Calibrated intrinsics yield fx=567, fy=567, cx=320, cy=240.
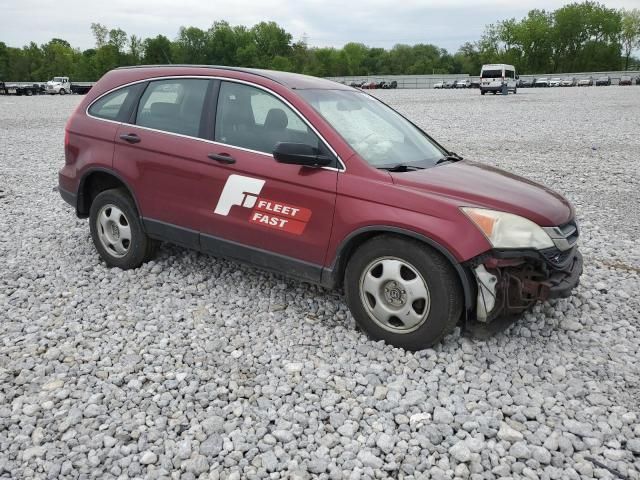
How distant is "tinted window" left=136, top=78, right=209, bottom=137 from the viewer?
4.65 m

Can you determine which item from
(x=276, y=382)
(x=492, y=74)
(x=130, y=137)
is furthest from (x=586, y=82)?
(x=276, y=382)

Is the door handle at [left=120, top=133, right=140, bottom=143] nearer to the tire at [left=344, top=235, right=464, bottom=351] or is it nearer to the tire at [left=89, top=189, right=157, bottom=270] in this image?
the tire at [left=89, top=189, right=157, bottom=270]

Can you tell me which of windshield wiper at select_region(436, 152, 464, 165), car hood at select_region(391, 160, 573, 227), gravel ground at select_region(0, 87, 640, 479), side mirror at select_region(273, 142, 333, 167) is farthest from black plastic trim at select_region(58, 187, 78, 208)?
windshield wiper at select_region(436, 152, 464, 165)

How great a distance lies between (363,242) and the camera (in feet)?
12.8

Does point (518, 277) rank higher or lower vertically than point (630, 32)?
lower

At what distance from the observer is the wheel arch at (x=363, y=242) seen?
3.54m

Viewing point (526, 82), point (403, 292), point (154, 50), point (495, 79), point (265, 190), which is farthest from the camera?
point (154, 50)

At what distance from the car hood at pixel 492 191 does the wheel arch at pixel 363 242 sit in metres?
0.31

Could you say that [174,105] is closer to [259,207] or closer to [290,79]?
[290,79]

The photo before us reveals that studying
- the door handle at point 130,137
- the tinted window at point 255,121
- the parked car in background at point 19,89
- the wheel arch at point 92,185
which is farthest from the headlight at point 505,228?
the parked car in background at point 19,89

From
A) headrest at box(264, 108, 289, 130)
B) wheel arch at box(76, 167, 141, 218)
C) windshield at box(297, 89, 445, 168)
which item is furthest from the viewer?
wheel arch at box(76, 167, 141, 218)

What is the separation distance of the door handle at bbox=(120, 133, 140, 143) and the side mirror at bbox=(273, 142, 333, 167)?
157 cm

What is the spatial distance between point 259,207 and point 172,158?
0.95m

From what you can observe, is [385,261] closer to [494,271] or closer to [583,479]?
[494,271]
